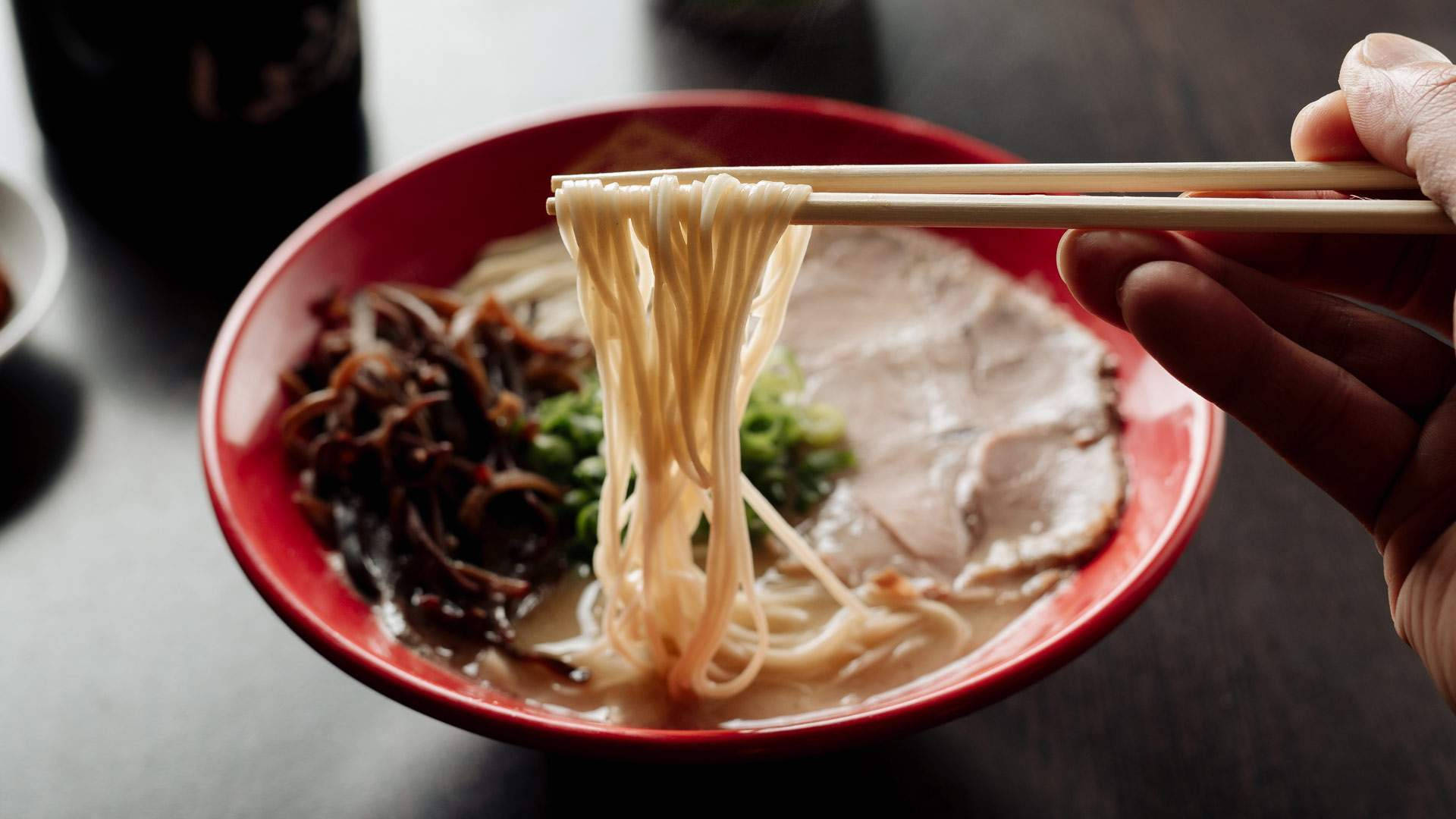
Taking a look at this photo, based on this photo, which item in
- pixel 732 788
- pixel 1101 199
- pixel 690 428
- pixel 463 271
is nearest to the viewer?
pixel 1101 199

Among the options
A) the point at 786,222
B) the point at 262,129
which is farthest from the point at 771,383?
the point at 262,129

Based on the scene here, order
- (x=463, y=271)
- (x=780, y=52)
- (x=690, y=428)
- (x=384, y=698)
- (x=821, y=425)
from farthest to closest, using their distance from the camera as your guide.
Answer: (x=780, y=52) < (x=463, y=271) < (x=821, y=425) < (x=384, y=698) < (x=690, y=428)

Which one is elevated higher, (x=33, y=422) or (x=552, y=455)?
(x=552, y=455)

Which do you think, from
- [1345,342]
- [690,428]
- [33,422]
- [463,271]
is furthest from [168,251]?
[1345,342]

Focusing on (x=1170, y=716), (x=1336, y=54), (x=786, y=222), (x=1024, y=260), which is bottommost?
(x=1170, y=716)

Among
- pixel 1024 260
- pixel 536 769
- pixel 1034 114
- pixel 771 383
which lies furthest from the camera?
pixel 1034 114

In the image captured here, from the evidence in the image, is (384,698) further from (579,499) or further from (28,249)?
(28,249)

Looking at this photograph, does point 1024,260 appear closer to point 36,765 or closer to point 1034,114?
point 1034,114
